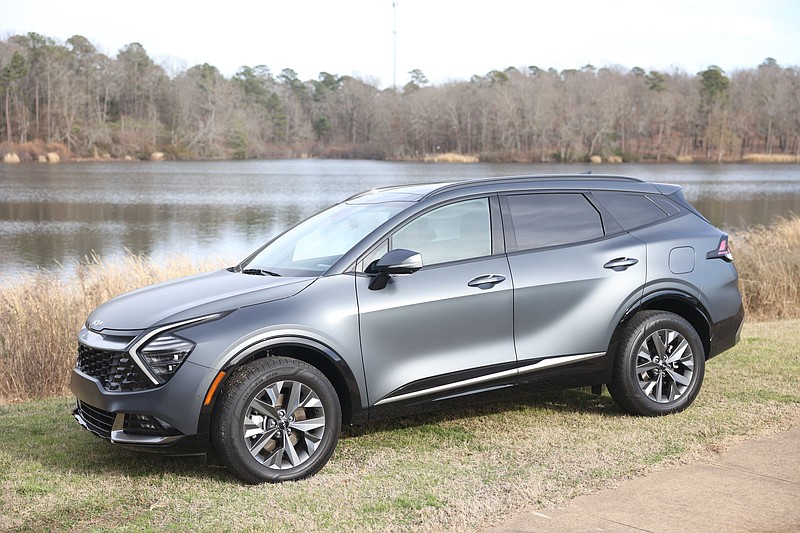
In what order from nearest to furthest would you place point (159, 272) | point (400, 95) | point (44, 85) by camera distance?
point (159, 272), point (44, 85), point (400, 95)

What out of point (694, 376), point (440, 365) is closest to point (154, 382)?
point (440, 365)

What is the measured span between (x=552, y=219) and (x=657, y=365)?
136 cm

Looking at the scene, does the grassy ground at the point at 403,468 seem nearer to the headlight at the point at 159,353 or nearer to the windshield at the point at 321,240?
the headlight at the point at 159,353

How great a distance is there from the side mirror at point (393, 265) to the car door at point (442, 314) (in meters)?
0.05

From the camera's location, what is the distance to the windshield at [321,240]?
5855 mm

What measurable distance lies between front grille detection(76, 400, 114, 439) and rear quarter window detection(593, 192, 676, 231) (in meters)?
3.84

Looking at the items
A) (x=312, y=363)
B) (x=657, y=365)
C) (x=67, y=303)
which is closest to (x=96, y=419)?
(x=312, y=363)

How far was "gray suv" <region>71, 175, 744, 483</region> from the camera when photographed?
5.12 meters

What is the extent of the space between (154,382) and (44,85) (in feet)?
376

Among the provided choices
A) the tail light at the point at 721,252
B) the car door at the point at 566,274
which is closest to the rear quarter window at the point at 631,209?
the car door at the point at 566,274

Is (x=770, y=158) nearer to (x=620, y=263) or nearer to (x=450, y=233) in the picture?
(x=620, y=263)

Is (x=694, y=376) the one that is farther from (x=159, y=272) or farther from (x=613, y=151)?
(x=613, y=151)

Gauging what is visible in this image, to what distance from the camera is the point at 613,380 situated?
21.1 feet

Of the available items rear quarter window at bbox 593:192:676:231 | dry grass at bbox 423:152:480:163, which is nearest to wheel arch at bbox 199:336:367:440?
rear quarter window at bbox 593:192:676:231
